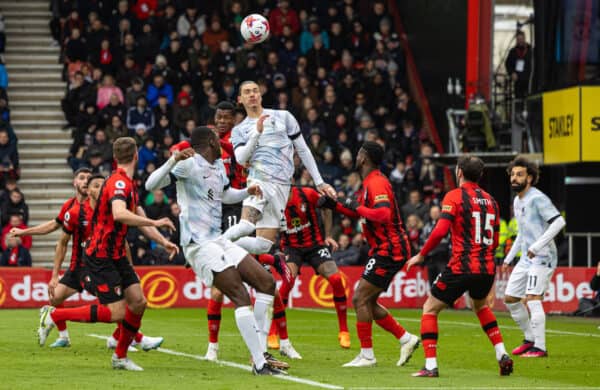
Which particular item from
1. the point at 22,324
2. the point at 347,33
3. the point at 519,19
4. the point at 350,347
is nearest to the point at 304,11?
the point at 347,33

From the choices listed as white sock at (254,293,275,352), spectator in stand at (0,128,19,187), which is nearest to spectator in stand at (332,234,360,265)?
spectator in stand at (0,128,19,187)

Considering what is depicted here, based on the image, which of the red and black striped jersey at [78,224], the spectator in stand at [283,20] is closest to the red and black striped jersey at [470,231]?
the red and black striped jersey at [78,224]

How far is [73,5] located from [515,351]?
19.4 meters

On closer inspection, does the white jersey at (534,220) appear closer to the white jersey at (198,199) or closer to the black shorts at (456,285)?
the black shorts at (456,285)

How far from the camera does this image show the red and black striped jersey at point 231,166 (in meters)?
14.6

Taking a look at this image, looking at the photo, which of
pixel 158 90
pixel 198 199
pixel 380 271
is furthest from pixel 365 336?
pixel 158 90

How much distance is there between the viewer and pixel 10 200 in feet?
86.1

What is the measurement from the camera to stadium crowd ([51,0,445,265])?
90.3ft

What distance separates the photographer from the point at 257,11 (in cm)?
3247

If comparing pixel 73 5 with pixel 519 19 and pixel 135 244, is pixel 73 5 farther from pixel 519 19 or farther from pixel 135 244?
pixel 519 19

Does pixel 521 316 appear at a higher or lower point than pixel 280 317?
lower

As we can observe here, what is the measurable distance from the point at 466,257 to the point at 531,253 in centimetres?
318

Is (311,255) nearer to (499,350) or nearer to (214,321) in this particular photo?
(214,321)

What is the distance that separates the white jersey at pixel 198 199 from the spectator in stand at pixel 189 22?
765 inches
